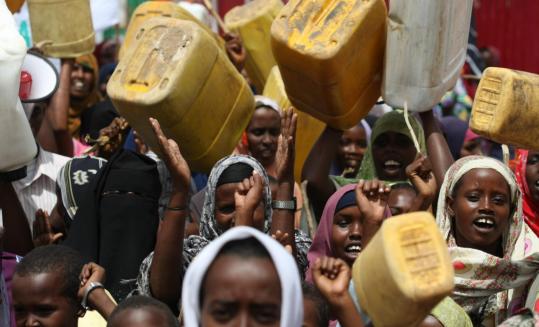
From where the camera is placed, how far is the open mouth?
504cm

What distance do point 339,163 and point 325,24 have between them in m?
2.09

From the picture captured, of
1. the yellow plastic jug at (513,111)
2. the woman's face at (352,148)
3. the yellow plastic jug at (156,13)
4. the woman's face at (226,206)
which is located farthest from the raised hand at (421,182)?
the yellow plastic jug at (156,13)

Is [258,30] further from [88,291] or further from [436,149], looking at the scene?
[88,291]

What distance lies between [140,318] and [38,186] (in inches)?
83.4

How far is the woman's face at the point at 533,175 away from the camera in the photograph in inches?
234

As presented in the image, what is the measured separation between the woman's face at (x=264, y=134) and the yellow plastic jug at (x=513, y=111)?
1.65 metres

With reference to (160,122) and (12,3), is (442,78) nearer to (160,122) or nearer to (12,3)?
(160,122)

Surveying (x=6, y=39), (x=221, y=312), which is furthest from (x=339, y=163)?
(x=221, y=312)

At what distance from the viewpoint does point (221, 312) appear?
3.23 meters

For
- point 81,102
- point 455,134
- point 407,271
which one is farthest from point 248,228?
point 81,102

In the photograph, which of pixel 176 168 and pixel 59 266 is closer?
pixel 59 266

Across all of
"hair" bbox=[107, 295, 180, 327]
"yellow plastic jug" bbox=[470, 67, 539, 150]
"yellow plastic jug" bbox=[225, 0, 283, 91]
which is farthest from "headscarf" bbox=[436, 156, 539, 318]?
"yellow plastic jug" bbox=[225, 0, 283, 91]

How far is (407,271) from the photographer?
10.6 ft

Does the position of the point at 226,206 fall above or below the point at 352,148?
above
